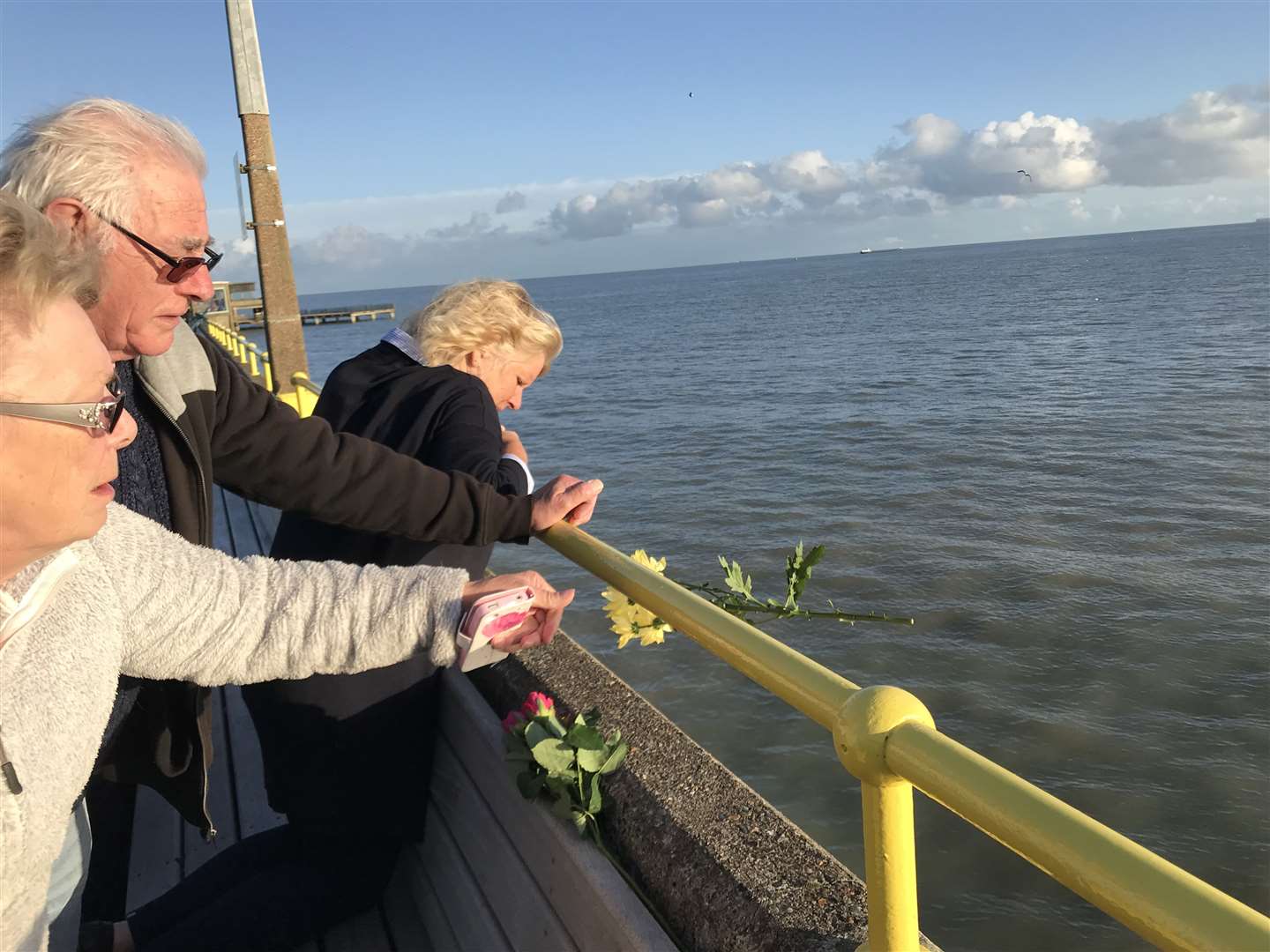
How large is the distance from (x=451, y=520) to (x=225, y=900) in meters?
1.02

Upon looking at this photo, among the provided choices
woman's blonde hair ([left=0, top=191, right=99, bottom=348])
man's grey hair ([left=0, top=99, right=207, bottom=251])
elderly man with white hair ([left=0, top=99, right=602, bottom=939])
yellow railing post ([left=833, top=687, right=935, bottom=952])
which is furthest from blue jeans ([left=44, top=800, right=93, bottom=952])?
yellow railing post ([left=833, top=687, right=935, bottom=952])

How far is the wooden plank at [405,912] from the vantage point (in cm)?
252

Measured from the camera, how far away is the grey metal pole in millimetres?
7980

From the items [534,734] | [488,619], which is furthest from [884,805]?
[534,734]

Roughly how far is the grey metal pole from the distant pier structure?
11.2 inches

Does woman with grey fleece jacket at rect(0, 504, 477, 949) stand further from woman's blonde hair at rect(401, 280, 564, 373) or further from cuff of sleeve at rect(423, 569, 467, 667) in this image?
woman's blonde hair at rect(401, 280, 564, 373)

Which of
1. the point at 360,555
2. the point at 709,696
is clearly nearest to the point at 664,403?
the point at 709,696

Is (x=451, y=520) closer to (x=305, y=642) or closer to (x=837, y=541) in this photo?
(x=305, y=642)

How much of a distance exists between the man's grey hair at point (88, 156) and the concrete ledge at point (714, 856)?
136 centimetres

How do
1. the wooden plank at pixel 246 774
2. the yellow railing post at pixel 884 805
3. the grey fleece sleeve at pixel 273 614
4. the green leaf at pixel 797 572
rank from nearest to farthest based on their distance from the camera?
the yellow railing post at pixel 884 805
the grey fleece sleeve at pixel 273 614
the green leaf at pixel 797 572
the wooden plank at pixel 246 774

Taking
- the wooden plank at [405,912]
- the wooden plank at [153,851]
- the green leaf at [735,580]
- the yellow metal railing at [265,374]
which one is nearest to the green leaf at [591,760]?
the green leaf at [735,580]

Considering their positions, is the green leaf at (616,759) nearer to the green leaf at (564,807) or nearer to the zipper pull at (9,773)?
the green leaf at (564,807)

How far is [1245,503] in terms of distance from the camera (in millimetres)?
12375

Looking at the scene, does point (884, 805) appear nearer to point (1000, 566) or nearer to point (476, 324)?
point (476, 324)
